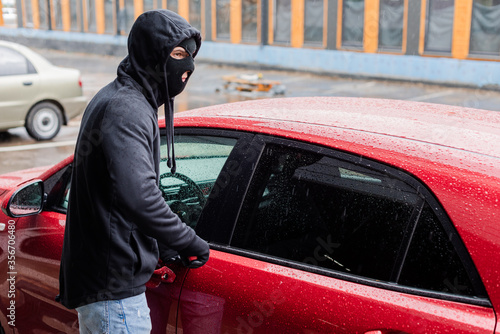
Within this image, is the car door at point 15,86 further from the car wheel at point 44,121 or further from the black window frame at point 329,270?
the black window frame at point 329,270

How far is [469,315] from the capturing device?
6.38 ft

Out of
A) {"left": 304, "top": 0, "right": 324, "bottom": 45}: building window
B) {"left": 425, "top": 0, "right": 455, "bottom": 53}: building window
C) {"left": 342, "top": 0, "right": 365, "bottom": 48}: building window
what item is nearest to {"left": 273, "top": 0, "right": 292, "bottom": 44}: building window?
{"left": 304, "top": 0, "right": 324, "bottom": 45}: building window

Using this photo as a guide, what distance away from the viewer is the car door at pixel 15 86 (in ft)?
32.8

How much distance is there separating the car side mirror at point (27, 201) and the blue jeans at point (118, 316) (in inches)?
35.5

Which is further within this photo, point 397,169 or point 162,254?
point 162,254

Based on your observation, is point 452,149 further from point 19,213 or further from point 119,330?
point 19,213

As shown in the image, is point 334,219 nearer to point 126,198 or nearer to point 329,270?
point 329,270

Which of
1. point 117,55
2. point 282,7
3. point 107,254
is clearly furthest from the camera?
point 117,55

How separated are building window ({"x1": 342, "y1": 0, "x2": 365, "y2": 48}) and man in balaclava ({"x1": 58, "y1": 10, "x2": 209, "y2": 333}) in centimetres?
1899

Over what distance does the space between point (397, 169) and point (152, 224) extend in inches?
33.0

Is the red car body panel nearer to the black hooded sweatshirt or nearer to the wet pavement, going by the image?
the black hooded sweatshirt

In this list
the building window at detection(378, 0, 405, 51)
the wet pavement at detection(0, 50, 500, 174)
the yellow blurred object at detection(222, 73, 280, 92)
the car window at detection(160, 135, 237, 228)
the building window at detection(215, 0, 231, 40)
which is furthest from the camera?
the building window at detection(215, 0, 231, 40)

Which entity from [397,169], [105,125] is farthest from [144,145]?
[397,169]

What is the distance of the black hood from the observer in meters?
2.39
